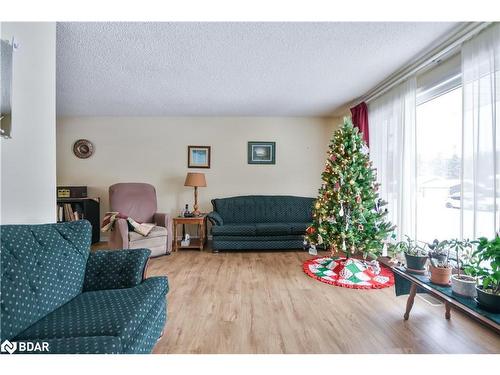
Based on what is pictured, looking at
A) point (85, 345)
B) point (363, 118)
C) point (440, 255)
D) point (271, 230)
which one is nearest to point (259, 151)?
point (271, 230)

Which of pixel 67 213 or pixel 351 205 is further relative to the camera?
pixel 67 213

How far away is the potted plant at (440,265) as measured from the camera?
1672 millimetres

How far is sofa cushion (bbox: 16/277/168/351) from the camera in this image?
1033mm

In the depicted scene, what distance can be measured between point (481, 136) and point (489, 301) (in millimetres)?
1259

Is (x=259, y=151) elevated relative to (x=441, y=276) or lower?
elevated

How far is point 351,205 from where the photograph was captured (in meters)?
2.68

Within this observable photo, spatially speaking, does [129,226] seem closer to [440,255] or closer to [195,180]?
[195,180]

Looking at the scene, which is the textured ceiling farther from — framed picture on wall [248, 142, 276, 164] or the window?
framed picture on wall [248, 142, 276, 164]

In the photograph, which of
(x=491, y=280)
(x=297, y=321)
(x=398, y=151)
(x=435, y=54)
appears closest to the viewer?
(x=491, y=280)

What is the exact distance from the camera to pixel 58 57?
2.30m

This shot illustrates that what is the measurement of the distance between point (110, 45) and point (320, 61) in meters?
2.08

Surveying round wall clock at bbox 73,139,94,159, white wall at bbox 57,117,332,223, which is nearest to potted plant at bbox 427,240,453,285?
white wall at bbox 57,117,332,223

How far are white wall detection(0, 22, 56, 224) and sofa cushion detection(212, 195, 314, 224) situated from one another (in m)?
Result: 2.52
